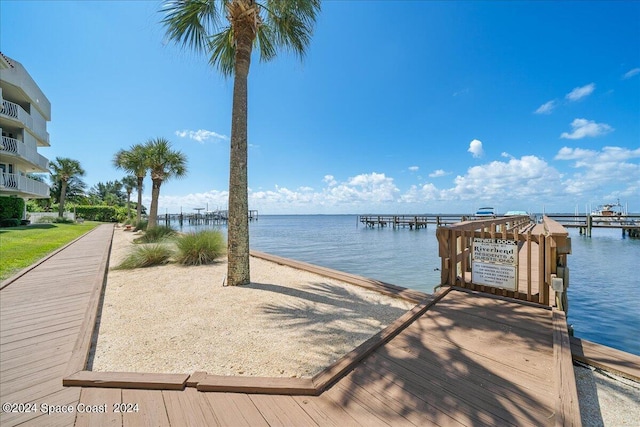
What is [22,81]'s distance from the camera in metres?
18.7

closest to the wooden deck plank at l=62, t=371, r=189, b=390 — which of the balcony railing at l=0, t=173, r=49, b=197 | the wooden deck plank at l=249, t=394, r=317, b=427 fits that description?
the wooden deck plank at l=249, t=394, r=317, b=427

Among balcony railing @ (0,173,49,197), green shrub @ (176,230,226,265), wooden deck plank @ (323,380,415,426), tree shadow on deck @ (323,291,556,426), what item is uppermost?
balcony railing @ (0,173,49,197)

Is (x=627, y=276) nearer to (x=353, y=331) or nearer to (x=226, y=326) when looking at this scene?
(x=353, y=331)

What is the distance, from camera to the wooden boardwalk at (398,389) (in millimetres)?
1906

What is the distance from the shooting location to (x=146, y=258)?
25.3 feet

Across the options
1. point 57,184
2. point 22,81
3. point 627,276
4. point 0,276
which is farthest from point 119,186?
point 627,276

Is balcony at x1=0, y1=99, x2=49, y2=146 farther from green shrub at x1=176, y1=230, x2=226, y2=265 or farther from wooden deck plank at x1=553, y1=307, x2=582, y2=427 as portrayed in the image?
wooden deck plank at x1=553, y1=307, x2=582, y2=427

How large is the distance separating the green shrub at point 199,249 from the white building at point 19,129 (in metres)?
17.3

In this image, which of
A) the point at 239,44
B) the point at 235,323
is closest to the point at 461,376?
the point at 235,323

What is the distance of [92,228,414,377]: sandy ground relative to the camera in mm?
2773

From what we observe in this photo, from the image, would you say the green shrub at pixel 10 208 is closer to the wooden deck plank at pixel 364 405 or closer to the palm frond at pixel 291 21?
the palm frond at pixel 291 21

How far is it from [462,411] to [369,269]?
896 centimetres

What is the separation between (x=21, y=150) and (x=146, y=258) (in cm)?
2018

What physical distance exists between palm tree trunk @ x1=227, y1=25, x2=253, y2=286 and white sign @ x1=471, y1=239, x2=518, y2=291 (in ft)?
14.7
